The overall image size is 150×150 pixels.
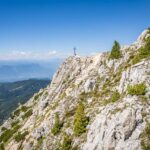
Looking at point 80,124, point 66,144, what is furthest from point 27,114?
point 80,124

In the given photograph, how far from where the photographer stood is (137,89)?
60281mm

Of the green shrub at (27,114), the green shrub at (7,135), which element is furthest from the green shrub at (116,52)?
the green shrub at (7,135)

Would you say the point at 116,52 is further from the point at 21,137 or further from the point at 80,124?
the point at 21,137

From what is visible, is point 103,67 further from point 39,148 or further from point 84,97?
point 39,148

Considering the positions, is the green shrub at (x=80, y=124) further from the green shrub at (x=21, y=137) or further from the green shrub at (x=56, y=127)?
the green shrub at (x=21, y=137)

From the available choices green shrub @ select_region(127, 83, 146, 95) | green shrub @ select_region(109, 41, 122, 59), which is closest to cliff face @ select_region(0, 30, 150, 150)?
green shrub @ select_region(127, 83, 146, 95)

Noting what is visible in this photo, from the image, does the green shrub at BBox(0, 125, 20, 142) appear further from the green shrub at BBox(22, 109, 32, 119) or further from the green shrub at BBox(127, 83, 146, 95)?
the green shrub at BBox(127, 83, 146, 95)

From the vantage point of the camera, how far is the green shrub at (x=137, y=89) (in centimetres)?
5994

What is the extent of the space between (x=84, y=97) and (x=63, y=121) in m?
10.3

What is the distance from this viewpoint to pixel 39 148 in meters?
75.3

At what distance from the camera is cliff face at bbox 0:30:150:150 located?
5419 cm

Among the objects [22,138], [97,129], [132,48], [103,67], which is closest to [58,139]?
[97,129]

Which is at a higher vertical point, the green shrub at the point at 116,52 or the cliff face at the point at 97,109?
the green shrub at the point at 116,52

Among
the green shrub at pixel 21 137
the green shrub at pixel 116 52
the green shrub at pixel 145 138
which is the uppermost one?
the green shrub at pixel 116 52
